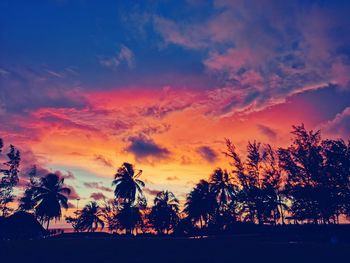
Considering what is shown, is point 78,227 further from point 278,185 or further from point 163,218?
point 278,185

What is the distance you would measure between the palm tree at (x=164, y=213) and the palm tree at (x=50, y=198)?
18.8 m

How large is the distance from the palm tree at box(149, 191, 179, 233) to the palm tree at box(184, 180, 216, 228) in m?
3.28

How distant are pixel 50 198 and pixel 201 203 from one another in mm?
28736

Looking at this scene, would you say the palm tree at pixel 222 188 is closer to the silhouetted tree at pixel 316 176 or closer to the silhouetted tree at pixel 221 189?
the silhouetted tree at pixel 221 189

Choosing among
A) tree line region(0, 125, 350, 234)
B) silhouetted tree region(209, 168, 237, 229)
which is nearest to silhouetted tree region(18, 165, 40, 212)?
tree line region(0, 125, 350, 234)

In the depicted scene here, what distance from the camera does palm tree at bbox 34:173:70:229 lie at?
61.2 meters

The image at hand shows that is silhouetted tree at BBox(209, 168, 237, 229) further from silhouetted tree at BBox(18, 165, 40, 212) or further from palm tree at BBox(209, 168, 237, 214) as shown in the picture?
silhouetted tree at BBox(18, 165, 40, 212)

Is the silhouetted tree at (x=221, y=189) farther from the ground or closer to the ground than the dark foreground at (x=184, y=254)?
farther from the ground

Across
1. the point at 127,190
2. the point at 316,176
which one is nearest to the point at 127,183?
the point at 127,190

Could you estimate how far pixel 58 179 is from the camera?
2574 inches

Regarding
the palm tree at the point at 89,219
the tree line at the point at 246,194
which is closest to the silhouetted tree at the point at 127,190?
the tree line at the point at 246,194

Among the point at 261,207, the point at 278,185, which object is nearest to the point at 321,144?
the point at 278,185

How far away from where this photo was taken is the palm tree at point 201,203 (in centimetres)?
6744

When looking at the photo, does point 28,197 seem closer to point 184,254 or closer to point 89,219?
point 89,219
